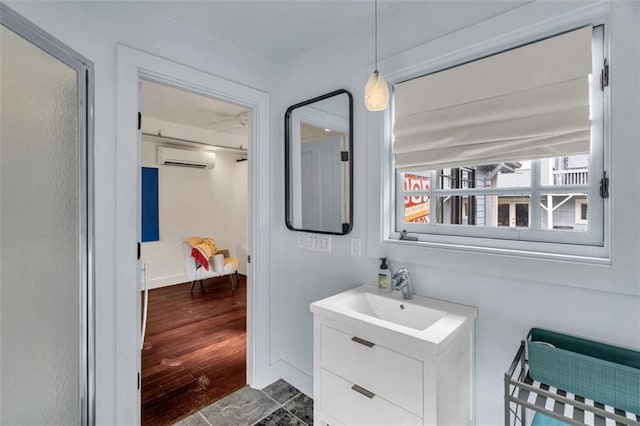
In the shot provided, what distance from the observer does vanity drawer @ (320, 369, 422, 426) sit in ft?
3.88

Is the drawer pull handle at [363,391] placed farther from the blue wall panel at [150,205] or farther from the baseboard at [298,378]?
the blue wall panel at [150,205]

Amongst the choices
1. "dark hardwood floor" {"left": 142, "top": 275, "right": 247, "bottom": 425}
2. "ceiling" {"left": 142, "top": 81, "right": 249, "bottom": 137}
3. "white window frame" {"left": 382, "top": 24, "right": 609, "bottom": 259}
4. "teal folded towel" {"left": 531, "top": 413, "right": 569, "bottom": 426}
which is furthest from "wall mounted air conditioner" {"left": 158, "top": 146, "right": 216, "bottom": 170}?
"teal folded towel" {"left": 531, "top": 413, "right": 569, "bottom": 426}

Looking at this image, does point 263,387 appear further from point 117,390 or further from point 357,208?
point 357,208

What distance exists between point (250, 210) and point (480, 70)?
161 centimetres

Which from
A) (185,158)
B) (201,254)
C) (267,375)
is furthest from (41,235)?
(185,158)

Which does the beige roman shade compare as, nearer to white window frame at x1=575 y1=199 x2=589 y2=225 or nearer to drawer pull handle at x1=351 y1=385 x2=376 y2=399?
white window frame at x1=575 y1=199 x2=589 y2=225

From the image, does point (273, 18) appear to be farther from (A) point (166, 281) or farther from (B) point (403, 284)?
(A) point (166, 281)

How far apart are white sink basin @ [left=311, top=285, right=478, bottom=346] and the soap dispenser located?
0.04 m

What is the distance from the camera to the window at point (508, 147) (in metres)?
1.15

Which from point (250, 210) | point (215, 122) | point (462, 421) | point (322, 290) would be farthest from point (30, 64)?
point (215, 122)

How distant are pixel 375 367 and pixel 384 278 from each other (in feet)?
1.60

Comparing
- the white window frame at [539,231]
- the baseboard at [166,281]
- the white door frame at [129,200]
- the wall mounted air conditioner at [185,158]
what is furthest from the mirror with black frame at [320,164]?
the baseboard at [166,281]

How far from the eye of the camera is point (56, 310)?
45.1 inches

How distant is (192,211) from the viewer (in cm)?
495
